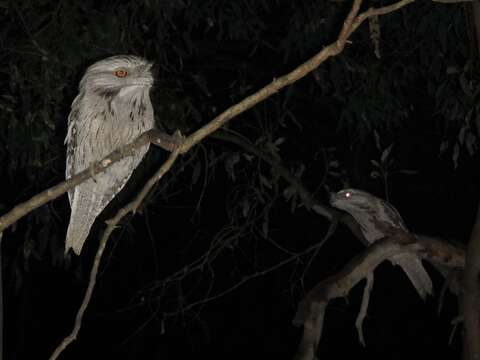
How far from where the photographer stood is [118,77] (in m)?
2.46

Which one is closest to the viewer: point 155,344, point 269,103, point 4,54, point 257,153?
point 4,54

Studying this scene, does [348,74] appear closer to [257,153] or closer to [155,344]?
[257,153]

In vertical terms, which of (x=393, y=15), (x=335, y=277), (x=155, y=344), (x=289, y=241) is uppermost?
(x=393, y=15)

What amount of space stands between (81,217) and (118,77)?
28.0 inches

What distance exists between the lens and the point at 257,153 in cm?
279

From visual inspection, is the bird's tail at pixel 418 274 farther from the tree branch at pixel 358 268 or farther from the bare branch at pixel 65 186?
the bare branch at pixel 65 186

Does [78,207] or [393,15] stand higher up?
[393,15]

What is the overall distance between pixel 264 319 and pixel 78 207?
3.98 meters

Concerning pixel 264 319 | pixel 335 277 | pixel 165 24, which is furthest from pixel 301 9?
pixel 264 319

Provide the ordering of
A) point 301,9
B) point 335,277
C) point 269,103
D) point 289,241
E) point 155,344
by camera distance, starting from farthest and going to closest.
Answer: point 155,344 < point 289,241 < point 269,103 < point 301,9 < point 335,277

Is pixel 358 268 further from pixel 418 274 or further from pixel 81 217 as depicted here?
pixel 81 217

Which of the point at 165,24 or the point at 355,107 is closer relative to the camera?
the point at 165,24

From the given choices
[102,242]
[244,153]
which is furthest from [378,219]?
[102,242]

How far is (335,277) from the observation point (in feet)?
5.63
